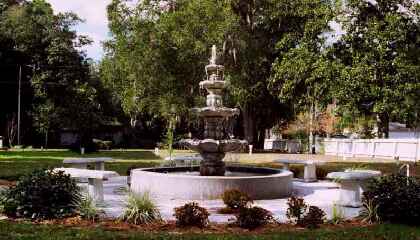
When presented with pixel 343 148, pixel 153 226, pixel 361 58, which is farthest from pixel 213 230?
pixel 343 148

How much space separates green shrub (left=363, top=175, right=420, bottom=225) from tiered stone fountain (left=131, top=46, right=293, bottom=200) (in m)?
3.09

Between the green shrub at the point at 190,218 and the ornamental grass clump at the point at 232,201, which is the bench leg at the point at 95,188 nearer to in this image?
the ornamental grass clump at the point at 232,201

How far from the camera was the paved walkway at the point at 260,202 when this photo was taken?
1109 centimetres

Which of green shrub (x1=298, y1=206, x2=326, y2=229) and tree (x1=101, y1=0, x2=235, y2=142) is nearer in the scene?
green shrub (x1=298, y1=206, x2=326, y2=229)

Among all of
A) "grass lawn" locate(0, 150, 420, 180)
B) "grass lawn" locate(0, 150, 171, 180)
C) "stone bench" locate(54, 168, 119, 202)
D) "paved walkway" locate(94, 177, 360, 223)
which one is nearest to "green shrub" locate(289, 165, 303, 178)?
"grass lawn" locate(0, 150, 420, 180)

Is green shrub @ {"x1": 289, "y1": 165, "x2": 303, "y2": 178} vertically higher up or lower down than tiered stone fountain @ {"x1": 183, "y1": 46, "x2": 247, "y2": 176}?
lower down

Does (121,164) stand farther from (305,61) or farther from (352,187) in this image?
(305,61)

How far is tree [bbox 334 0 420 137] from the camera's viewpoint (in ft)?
116

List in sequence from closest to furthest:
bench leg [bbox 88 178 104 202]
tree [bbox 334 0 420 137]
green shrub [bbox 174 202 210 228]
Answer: green shrub [bbox 174 202 210 228], bench leg [bbox 88 178 104 202], tree [bbox 334 0 420 137]

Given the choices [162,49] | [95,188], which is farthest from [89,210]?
[162,49]

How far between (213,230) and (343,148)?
3261 cm

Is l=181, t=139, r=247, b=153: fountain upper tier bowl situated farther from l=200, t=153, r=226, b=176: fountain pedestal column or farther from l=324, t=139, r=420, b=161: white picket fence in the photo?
l=324, t=139, r=420, b=161: white picket fence

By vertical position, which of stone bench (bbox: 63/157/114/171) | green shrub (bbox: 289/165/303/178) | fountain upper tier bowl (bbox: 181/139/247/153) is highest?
fountain upper tier bowl (bbox: 181/139/247/153)

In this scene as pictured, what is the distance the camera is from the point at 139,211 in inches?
392
